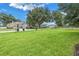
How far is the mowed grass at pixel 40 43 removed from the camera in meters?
1.54

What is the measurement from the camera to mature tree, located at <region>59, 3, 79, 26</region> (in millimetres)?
1562

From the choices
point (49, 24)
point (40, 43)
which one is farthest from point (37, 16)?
point (40, 43)

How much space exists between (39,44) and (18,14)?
1.10ft

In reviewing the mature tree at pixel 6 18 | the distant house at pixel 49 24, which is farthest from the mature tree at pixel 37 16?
the mature tree at pixel 6 18

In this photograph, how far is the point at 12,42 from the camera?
1577 millimetres

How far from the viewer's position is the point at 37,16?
62.9 inches

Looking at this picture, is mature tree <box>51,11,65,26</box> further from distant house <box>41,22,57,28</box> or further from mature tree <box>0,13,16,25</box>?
mature tree <box>0,13,16,25</box>

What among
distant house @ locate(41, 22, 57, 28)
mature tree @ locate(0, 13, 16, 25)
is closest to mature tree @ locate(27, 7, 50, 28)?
distant house @ locate(41, 22, 57, 28)

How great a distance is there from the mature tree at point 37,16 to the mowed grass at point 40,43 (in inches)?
2.9

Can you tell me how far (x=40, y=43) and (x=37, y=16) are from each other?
25 centimetres

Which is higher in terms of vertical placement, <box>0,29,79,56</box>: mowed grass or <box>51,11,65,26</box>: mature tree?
<box>51,11,65,26</box>: mature tree

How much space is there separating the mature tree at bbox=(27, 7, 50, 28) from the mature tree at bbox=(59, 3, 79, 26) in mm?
156

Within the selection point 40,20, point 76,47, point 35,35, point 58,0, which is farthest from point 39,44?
point 58,0

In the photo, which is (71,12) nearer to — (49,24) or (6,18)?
(49,24)
